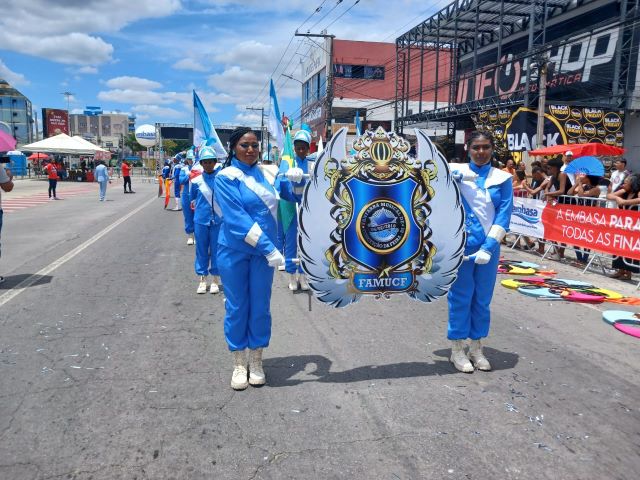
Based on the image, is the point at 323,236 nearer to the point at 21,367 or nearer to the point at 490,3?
the point at 21,367

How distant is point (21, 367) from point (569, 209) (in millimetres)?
8705

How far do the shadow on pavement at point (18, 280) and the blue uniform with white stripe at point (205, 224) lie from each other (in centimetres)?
240

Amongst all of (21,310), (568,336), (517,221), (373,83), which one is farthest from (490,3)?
(373,83)

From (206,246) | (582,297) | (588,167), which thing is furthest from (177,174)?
(582,297)

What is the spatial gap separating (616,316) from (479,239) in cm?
287

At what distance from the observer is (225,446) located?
2977 millimetres

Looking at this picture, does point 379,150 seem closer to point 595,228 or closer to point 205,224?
point 205,224

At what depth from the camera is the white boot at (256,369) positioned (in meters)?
3.84

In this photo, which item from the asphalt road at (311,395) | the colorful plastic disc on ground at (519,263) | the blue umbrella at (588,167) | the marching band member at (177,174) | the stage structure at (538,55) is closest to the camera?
the asphalt road at (311,395)

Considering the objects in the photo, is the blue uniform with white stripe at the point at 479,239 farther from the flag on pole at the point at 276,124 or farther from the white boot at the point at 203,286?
the white boot at the point at 203,286

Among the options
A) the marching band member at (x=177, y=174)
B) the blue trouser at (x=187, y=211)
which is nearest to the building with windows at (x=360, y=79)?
the marching band member at (x=177, y=174)

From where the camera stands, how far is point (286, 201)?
415cm

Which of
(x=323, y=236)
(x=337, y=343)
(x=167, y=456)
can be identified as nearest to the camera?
(x=167, y=456)

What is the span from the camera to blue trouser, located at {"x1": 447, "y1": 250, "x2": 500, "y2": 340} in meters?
4.08
